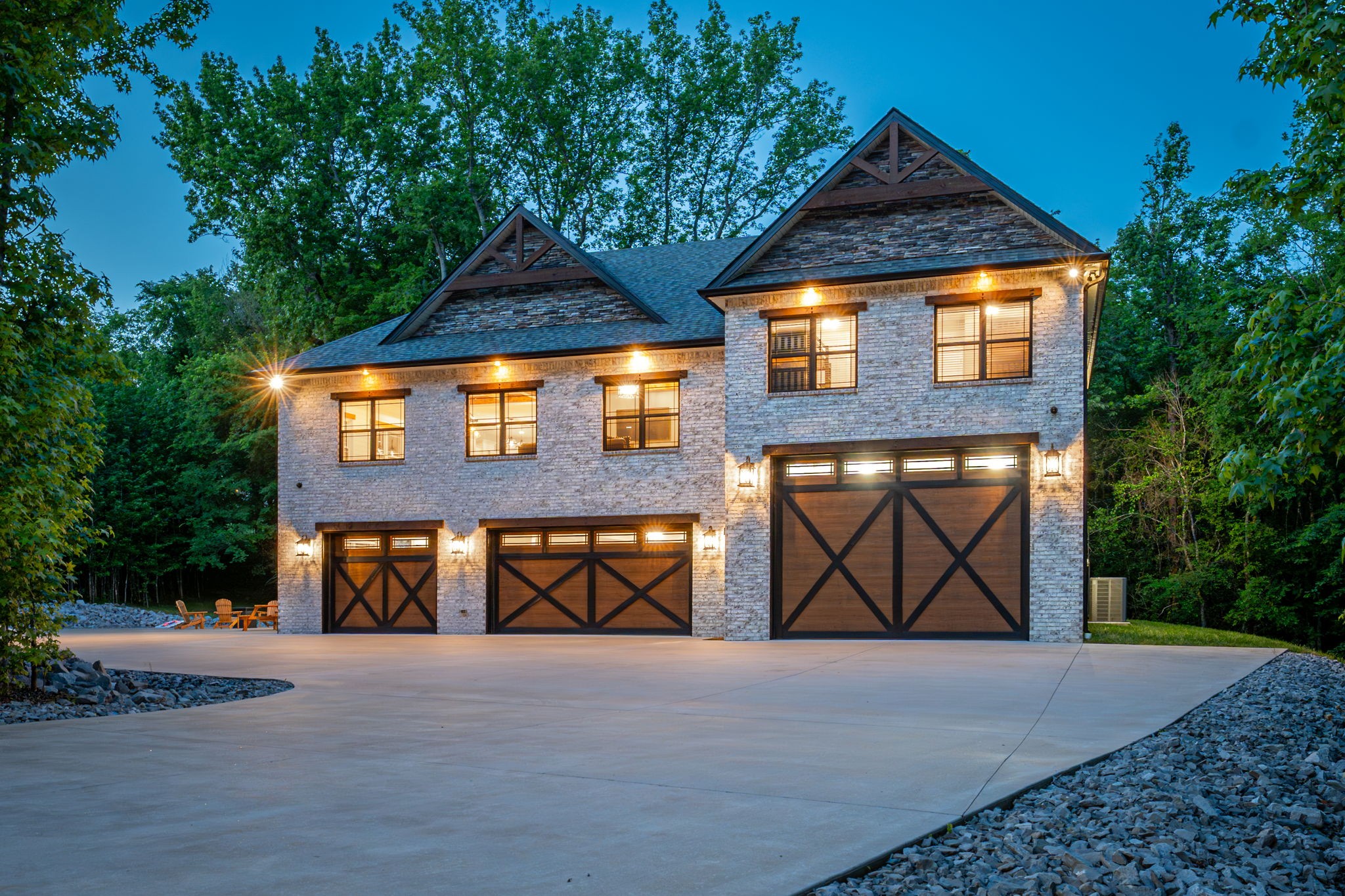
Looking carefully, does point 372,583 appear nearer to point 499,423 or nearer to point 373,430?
point 373,430

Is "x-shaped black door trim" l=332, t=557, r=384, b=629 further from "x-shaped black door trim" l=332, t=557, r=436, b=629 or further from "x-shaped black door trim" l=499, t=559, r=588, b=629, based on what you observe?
"x-shaped black door trim" l=499, t=559, r=588, b=629

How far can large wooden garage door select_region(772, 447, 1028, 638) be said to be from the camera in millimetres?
18328

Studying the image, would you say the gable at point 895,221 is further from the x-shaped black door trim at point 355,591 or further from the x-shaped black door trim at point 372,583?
the x-shaped black door trim at point 355,591

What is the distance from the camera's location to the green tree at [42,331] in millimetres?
9891

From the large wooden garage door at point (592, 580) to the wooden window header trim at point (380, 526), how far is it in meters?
1.45

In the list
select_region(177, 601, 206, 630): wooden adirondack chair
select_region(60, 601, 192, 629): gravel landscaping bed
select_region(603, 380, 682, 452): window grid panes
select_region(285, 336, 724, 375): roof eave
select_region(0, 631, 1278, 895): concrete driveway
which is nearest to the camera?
select_region(0, 631, 1278, 895): concrete driveway

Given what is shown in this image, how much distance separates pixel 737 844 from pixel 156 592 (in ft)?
134

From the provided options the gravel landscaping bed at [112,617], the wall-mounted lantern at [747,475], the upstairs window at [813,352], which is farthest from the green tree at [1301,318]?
the gravel landscaping bed at [112,617]

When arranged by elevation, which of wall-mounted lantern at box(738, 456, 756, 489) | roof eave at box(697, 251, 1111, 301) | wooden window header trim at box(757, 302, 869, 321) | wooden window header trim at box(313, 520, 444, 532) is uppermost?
roof eave at box(697, 251, 1111, 301)

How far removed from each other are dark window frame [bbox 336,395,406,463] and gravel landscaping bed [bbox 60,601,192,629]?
9.63 metres

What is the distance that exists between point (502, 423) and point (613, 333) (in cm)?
312

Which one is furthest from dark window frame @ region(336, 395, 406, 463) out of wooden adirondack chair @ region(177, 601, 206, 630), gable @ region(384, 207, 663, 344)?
wooden adirondack chair @ region(177, 601, 206, 630)

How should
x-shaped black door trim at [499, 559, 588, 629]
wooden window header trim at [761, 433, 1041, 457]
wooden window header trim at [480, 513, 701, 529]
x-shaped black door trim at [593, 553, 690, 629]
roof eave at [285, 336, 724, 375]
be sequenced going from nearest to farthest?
wooden window header trim at [761, 433, 1041, 457] < roof eave at [285, 336, 724, 375] < wooden window header trim at [480, 513, 701, 529] < x-shaped black door trim at [593, 553, 690, 629] < x-shaped black door trim at [499, 559, 588, 629]

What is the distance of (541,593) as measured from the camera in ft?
73.5
